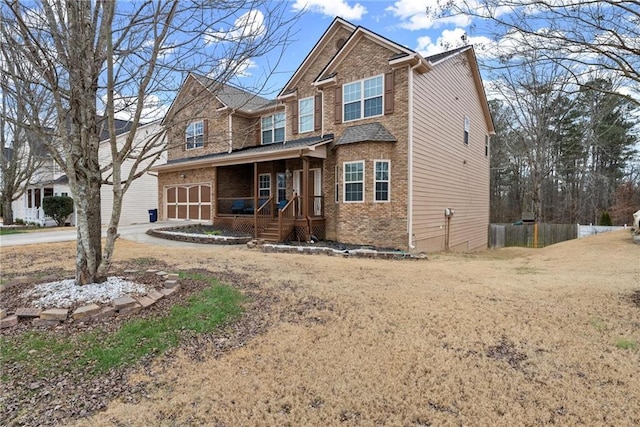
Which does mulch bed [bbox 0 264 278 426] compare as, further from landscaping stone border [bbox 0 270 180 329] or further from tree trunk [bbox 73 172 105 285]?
tree trunk [bbox 73 172 105 285]

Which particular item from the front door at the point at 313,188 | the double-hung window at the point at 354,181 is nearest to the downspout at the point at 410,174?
the double-hung window at the point at 354,181

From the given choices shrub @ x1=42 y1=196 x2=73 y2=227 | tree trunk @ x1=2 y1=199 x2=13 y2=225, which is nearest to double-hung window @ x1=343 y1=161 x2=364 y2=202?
shrub @ x1=42 y1=196 x2=73 y2=227

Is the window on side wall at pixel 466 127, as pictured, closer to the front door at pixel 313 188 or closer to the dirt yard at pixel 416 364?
the front door at pixel 313 188

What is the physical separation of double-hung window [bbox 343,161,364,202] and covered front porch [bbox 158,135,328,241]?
1.38 metres

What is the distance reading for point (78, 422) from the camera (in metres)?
2.39

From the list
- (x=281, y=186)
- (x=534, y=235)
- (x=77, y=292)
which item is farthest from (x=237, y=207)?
(x=534, y=235)

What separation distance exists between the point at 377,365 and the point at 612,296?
183 inches

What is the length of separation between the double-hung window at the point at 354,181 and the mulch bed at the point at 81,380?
8306 mm

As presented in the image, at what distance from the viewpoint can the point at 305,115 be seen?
49.5ft

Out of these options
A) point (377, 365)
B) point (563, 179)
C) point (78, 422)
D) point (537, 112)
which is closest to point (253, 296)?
point (377, 365)

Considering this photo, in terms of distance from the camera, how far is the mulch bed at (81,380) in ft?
8.24

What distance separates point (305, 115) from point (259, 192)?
182 inches

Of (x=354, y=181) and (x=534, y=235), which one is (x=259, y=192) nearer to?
(x=354, y=181)

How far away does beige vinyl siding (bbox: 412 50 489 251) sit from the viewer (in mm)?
12508
